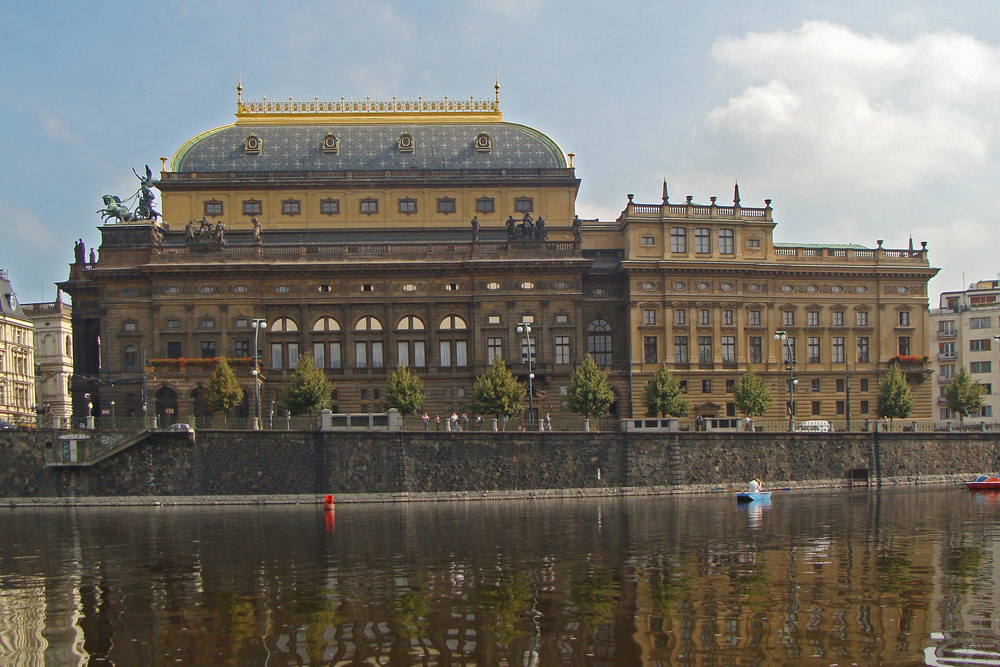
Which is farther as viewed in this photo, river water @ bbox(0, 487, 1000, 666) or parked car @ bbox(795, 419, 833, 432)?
parked car @ bbox(795, 419, 833, 432)

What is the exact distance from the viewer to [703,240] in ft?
352

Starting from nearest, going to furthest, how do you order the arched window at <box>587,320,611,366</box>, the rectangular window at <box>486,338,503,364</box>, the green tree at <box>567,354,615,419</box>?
the green tree at <box>567,354,615,419</box> → the rectangular window at <box>486,338,503,364</box> → the arched window at <box>587,320,611,366</box>

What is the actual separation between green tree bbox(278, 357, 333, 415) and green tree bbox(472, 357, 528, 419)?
11987mm

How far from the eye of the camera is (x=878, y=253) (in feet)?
363

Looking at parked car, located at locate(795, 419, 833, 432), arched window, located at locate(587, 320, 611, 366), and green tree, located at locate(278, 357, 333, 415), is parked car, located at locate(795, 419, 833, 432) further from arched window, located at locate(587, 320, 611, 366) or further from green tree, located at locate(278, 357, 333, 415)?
green tree, located at locate(278, 357, 333, 415)

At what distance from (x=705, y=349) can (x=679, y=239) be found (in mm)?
10245

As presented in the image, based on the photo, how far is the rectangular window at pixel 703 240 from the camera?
107062mm

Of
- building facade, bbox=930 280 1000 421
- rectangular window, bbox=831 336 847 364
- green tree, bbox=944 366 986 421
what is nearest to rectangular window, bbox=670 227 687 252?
rectangular window, bbox=831 336 847 364

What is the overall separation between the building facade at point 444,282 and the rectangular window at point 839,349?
19cm

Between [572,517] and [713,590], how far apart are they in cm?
2736

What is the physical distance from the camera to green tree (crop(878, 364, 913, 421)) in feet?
341

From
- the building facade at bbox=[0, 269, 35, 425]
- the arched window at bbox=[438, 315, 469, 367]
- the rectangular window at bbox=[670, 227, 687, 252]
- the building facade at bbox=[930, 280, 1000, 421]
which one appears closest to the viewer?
the arched window at bbox=[438, 315, 469, 367]

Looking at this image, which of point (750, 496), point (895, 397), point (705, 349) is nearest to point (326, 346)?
point (705, 349)

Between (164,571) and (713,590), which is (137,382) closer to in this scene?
(164,571)
